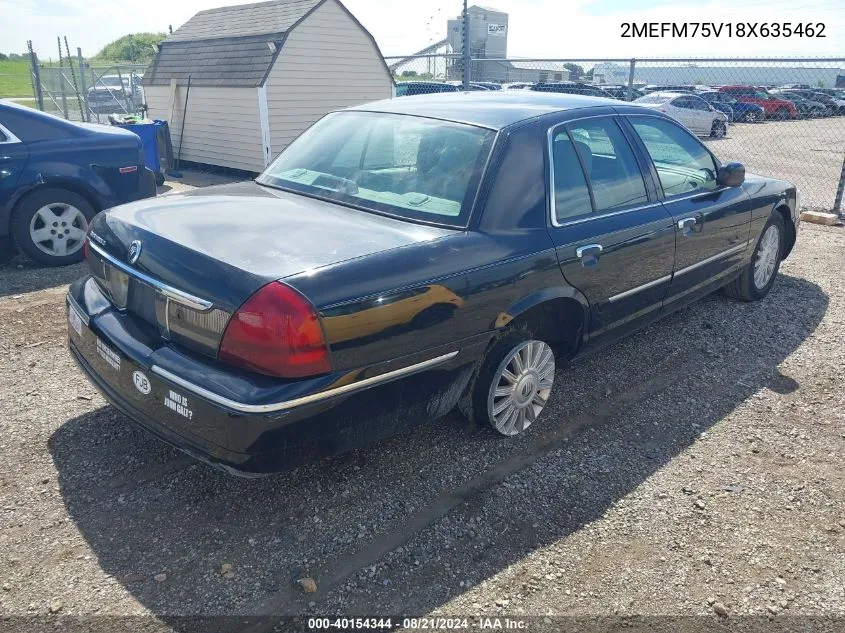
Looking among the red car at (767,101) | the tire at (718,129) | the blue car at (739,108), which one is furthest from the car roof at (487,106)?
the red car at (767,101)

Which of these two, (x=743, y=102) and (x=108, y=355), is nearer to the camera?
(x=108, y=355)

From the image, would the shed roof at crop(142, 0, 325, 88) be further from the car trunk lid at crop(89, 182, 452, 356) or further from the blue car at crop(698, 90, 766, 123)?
the blue car at crop(698, 90, 766, 123)

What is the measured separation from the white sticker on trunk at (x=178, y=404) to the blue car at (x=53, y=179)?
14.8 feet

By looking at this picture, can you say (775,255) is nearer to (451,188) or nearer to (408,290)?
(451,188)

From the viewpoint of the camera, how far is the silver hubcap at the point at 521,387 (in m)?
3.41

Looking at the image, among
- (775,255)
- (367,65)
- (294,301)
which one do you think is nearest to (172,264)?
(294,301)

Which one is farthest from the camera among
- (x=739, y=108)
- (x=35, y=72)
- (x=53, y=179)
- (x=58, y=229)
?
(x=739, y=108)

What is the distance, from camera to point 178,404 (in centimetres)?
261

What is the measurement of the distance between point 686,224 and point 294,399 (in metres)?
2.92

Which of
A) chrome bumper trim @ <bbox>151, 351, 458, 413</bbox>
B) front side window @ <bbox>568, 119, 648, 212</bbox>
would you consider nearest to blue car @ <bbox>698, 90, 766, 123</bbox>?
front side window @ <bbox>568, 119, 648, 212</bbox>

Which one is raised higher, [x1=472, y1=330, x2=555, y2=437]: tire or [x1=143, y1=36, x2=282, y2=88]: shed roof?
[x1=143, y1=36, x2=282, y2=88]: shed roof

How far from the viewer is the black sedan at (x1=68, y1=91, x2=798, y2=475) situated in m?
2.52

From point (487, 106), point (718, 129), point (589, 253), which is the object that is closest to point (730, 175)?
point (589, 253)

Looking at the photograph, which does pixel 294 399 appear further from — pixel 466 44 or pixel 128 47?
pixel 128 47
